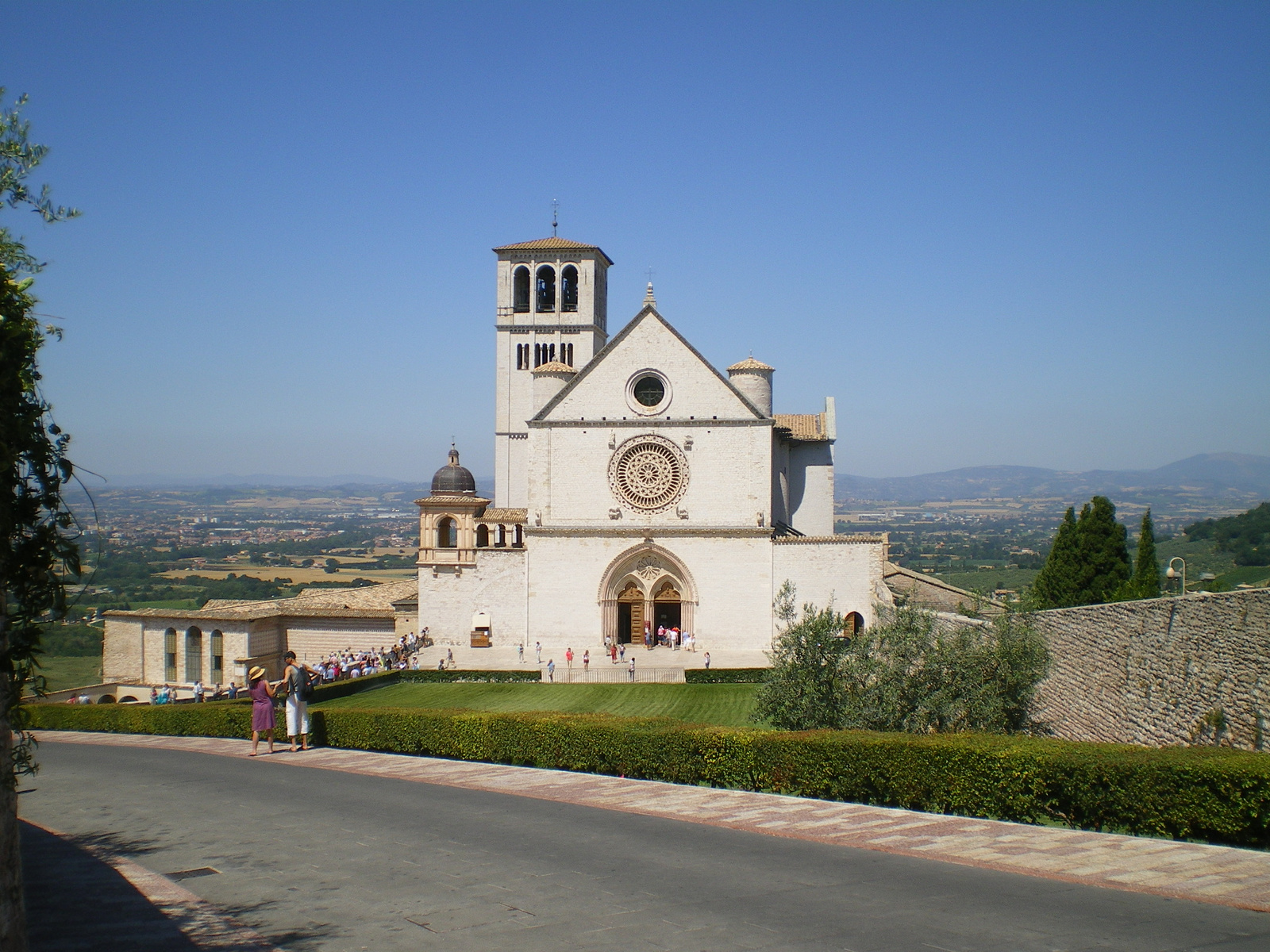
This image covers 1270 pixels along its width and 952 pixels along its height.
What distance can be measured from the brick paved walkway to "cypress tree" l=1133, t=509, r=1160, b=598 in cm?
2568

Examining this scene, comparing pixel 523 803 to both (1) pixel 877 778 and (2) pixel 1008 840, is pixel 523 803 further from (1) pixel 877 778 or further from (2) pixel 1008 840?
(2) pixel 1008 840

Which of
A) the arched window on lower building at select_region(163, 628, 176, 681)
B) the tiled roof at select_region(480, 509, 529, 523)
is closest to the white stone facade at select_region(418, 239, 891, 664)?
the tiled roof at select_region(480, 509, 529, 523)

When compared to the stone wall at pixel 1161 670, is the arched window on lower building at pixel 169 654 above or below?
below

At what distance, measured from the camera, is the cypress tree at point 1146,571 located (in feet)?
116

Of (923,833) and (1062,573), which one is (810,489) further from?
(923,833)

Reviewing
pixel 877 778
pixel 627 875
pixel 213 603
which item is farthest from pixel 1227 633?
pixel 213 603

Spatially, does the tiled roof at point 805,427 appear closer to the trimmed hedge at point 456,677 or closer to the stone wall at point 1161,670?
the trimmed hedge at point 456,677

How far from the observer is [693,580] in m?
41.5

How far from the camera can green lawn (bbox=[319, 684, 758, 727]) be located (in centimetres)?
3006

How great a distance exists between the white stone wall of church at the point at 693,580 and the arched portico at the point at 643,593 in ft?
0.75

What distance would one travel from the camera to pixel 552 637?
42062mm

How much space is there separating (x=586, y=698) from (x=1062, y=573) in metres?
20.6

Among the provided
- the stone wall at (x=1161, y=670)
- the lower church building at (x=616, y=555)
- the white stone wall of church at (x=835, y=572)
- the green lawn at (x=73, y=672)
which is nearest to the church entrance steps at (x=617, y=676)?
the lower church building at (x=616, y=555)

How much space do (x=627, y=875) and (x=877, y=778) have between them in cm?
485
